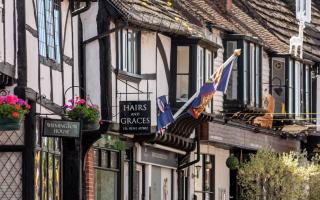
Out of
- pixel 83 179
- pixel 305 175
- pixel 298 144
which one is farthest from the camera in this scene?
pixel 298 144

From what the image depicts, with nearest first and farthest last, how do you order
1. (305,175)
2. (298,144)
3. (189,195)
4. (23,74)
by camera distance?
(23,74)
(189,195)
(305,175)
(298,144)

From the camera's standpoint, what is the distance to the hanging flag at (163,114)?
3876 cm

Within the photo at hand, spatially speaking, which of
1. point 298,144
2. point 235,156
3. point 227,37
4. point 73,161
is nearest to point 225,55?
point 227,37

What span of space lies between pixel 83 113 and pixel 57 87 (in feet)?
2.93

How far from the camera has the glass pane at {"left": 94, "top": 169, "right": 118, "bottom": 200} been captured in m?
36.7

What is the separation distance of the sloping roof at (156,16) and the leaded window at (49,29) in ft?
12.9

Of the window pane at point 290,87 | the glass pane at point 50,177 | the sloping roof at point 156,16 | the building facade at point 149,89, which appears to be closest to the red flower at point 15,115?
the building facade at point 149,89

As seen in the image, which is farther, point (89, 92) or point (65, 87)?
point (89, 92)

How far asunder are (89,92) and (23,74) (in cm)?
691

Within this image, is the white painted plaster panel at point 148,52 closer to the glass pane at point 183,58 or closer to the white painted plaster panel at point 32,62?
the glass pane at point 183,58

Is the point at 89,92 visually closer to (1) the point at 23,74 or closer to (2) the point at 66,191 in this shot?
(2) the point at 66,191

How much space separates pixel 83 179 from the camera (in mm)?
34781

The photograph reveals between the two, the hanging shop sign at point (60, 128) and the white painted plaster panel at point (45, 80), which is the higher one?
the white painted plaster panel at point (45, 80)

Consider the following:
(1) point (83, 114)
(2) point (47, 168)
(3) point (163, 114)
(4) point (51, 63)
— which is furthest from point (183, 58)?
(2) point (47, 168)
